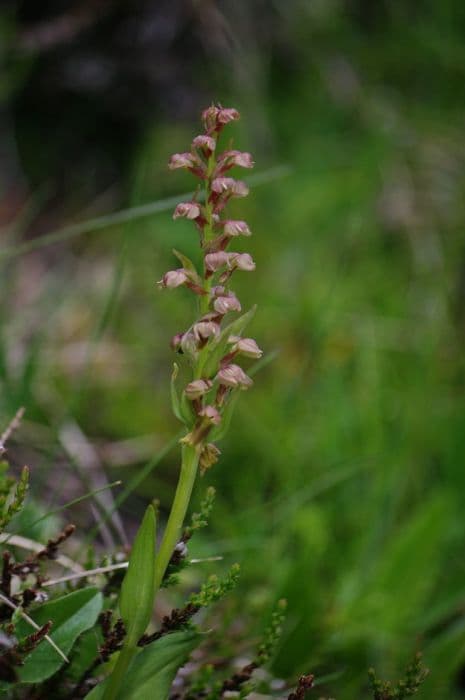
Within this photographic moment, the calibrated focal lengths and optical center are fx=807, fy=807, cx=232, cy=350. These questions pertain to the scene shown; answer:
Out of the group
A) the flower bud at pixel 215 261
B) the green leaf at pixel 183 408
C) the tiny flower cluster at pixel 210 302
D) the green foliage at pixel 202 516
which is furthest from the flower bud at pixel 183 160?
the green foliage at pixel 202 516

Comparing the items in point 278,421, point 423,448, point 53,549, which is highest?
point 278,421

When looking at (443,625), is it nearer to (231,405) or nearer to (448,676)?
(448,676)

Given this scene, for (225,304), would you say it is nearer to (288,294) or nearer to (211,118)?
(211,118)

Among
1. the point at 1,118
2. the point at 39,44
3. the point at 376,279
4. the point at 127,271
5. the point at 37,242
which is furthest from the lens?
the point at 1,118

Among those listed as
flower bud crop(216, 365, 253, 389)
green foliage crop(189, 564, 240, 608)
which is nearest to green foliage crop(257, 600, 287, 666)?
green foliage crop(189, 564, 240, 608)

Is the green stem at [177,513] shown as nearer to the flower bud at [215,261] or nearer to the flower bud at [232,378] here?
the flower bud at [232,378]

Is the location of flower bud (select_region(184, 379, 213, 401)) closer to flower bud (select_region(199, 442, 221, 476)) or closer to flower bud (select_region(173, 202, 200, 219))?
flower bud (select_region(199, 442, 221, 476))

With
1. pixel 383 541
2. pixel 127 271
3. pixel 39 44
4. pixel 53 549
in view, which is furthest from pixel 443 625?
pixel 39 44
